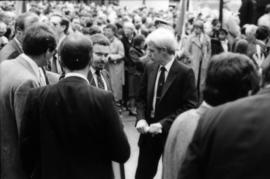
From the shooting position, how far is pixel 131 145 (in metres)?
10.9

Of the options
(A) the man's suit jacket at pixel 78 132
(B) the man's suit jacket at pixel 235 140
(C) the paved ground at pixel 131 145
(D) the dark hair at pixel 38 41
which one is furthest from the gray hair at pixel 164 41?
(C) the paved ground at pixel 131 145

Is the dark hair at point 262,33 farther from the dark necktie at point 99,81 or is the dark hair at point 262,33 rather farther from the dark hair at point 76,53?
the dark hair at point 76,53

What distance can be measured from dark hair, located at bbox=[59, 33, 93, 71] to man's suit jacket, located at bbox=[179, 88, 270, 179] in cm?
123

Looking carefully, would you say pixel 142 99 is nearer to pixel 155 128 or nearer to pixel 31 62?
pixel 155 128

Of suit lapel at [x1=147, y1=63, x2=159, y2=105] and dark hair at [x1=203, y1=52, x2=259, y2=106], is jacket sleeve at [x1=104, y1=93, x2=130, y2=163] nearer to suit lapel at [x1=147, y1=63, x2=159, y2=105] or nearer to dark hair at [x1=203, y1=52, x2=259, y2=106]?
dark hair at [x1=203, y1=52, x2=259, y2=106]

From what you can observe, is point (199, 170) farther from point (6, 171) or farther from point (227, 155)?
point (6, 171)

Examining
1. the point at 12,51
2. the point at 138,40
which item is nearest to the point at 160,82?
the point at 12,51

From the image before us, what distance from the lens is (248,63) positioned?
391 cm

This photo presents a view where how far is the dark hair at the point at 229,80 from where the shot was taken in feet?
12.4

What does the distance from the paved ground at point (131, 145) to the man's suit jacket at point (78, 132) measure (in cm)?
448

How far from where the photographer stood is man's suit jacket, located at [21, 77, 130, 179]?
14.3 feet

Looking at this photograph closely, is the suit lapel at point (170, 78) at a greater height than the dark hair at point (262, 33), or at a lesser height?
greater

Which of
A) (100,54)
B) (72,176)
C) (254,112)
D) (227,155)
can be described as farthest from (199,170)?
(100,54)

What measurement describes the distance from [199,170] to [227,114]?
0.38 meters
